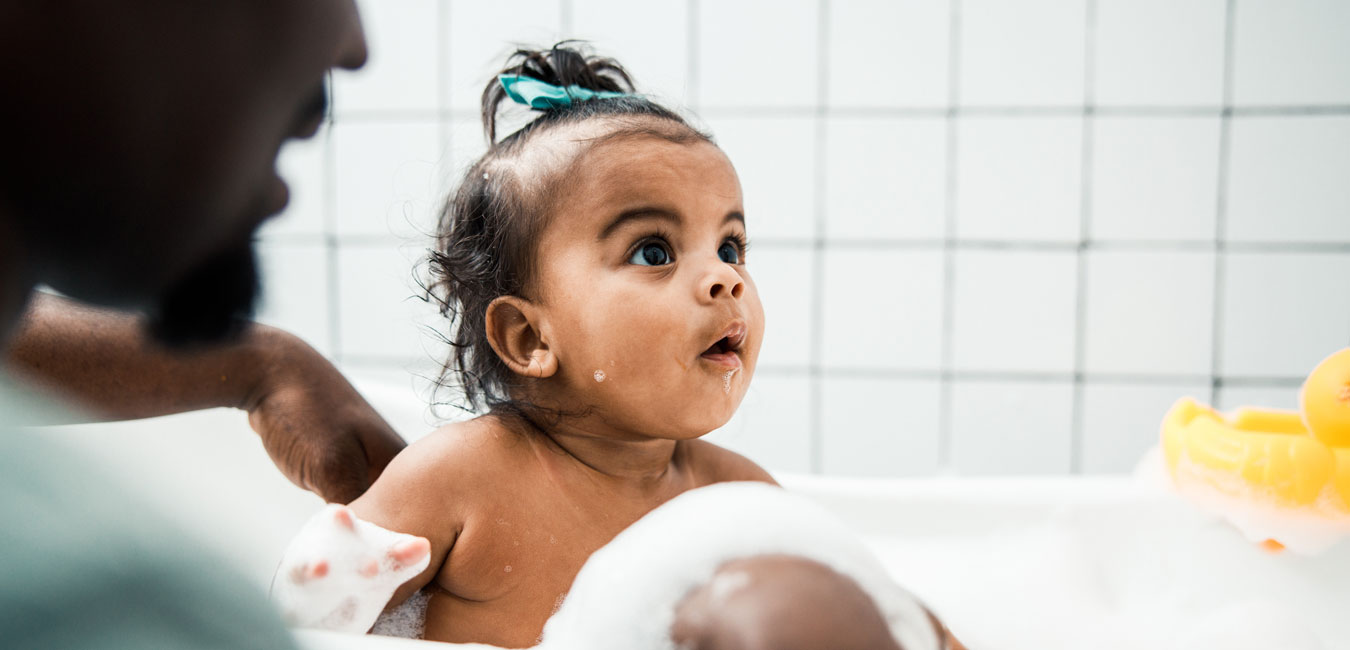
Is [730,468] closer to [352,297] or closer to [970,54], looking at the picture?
[970,54]

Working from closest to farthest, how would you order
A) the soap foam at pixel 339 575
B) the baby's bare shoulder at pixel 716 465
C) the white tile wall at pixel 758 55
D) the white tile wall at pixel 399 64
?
the soap foam at pixel 339 575, the baby's bare shoulder at pixel 716 465, the white tile wall at pixel 758 55, the white tile wall at pixel 399 64

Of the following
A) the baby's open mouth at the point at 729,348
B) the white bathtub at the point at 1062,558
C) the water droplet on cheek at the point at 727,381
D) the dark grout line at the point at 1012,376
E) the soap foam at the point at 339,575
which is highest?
the baby's open mouth at the point at 729,348

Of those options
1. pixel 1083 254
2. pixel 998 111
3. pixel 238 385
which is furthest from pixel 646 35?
pixel 238 385

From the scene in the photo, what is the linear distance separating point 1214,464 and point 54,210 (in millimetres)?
1037

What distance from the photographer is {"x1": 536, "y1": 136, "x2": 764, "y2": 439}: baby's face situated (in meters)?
0.76

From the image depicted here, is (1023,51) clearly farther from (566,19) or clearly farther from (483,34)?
(483,34)

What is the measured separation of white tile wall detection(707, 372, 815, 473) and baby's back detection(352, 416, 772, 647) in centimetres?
81

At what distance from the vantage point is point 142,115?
324 millimetres

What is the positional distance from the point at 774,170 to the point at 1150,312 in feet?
2.13

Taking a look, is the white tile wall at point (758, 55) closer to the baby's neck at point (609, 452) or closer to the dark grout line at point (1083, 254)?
the dark grout line at point (1083, 254)

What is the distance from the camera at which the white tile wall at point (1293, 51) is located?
4.65 ft

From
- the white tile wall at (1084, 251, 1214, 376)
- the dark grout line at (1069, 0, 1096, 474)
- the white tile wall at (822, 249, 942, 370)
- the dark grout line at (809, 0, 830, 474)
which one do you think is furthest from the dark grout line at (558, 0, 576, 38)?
the white tile wall at (1084, 251, 1214, 376)

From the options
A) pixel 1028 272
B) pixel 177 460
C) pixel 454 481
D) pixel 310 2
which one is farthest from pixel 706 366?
pixel 1028 272

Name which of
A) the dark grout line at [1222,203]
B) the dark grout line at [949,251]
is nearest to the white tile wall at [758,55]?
the dark grout line at [949,251]
